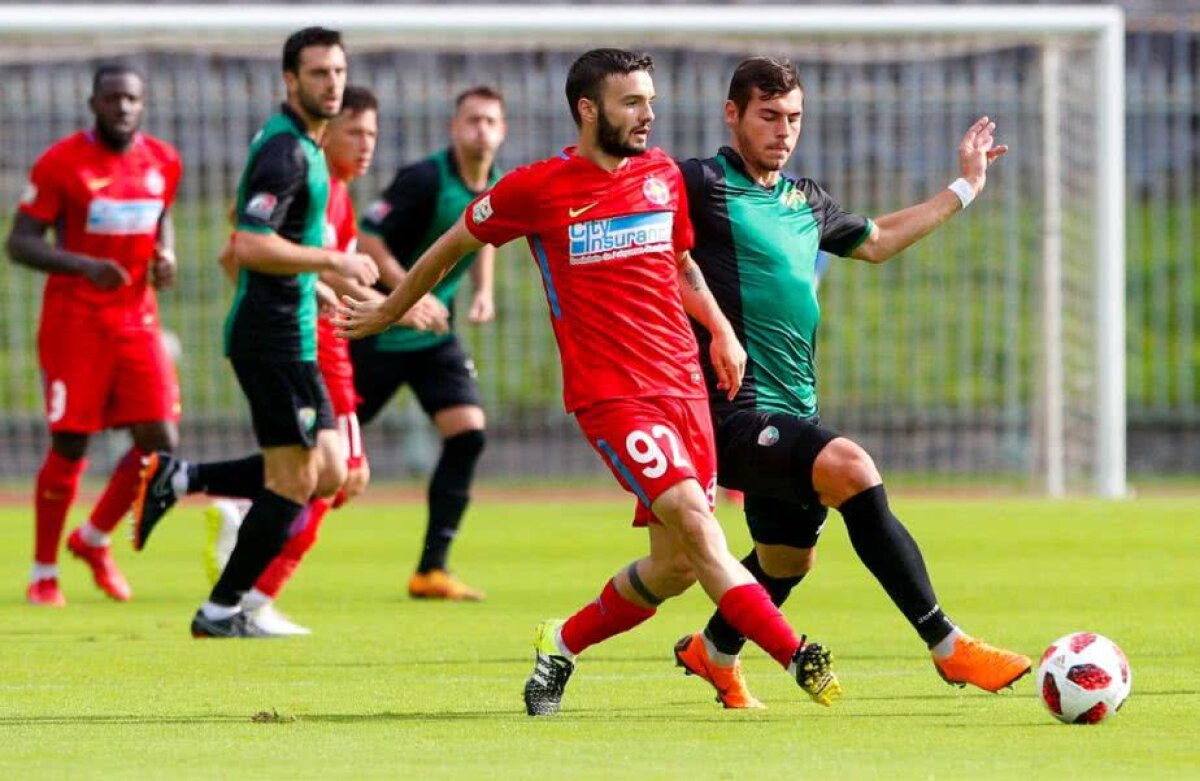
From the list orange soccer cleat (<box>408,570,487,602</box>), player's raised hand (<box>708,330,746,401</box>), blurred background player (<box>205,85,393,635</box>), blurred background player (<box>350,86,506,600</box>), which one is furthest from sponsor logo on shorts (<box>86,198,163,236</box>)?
player's raised hand (<box>708,330,746,401</box>)

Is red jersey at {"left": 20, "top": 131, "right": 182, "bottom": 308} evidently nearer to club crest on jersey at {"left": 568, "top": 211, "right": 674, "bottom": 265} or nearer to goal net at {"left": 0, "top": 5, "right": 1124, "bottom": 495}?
club crest on jersey at {"left": 568, "top": 211, "right": 674, "bottom": 265}

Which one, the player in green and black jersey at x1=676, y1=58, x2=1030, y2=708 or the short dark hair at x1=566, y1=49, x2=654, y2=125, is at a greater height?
the short dark hair at x1=566, y1=49, x2=654, y2=125

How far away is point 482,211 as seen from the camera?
271 inches

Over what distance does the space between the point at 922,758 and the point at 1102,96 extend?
12.9 m

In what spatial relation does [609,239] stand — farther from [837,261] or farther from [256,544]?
[837,261]

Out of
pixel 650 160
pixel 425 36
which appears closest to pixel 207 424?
pixel 425 36

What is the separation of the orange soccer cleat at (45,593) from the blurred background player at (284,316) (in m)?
1.92

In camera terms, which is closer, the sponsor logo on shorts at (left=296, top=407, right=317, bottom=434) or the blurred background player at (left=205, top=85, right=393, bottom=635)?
the sponsor logo on shorts at (left=296, top=407, right=317, bottom=434)

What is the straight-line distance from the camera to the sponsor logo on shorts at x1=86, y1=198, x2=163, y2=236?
11.3 metres

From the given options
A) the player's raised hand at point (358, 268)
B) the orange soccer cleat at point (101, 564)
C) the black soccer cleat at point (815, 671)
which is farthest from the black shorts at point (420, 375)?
the black soccer cleat at point (815, 671)

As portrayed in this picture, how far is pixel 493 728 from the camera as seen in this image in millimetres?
6492

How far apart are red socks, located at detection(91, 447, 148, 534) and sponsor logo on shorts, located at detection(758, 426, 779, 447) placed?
5167 millimetres

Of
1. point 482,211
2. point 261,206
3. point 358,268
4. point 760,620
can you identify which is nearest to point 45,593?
point 261,206

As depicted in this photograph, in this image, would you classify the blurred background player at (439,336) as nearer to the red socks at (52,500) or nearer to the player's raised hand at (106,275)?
the player's raised hand at (106,275)
